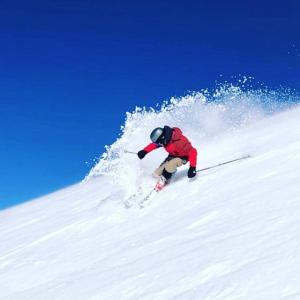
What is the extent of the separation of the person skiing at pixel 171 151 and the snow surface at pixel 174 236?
0.24 metres

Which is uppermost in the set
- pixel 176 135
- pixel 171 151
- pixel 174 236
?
pixel 176 135

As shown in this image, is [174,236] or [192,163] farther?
[192,163]

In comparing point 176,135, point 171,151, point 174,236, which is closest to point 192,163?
point 171,151

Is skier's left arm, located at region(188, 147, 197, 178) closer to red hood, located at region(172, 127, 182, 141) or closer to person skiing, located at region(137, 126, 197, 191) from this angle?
person skiing, located at region(137, 126, 197, 191)

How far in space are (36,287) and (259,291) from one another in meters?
3.84

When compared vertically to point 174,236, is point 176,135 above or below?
above

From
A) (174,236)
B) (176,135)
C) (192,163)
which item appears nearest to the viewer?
(174,236)

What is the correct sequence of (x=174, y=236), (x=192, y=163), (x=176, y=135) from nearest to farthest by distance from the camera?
(x=174, y=236) < (x=192, y=163) < (x=176, y=135)

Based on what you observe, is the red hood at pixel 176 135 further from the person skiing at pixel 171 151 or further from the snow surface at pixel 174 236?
the snow surface at pixel 174 236

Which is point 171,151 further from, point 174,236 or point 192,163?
point 174,236

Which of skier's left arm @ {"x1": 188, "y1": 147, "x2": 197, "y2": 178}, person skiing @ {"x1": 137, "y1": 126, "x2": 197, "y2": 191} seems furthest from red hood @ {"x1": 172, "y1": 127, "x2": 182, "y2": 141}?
skier's left arm @ {"x1": 188, "y1": 147, "x2": 197, "y2": 178}

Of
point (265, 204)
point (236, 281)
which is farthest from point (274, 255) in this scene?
point (265, 204)

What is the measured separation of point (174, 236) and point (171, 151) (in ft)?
11.6

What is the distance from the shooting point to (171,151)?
10.3m
